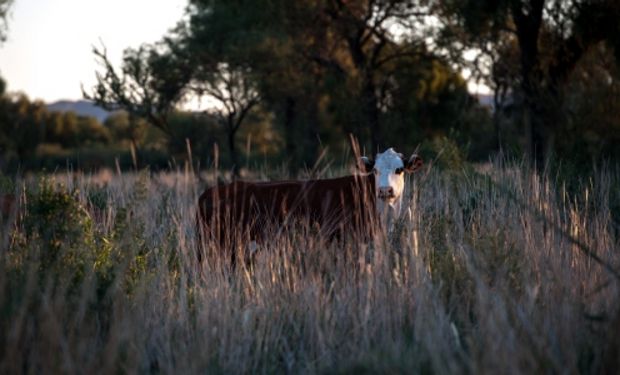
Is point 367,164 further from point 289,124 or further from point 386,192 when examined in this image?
point 289,124

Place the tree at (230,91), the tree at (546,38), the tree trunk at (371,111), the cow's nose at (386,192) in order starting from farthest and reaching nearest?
the tree at (230,91) → the tree trunk at (371,111) → the tree at (546,38) → the cow's nose at (386,192)

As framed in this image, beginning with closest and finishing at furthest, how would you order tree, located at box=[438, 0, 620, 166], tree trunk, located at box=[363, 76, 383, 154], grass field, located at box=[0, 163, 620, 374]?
1. grass field, located at box=[0, 163, 620, 374]
2. tree, located at box=[438, 0, 620, 166]
3. tree trunk, located at box=[363, 76, 383, 154]

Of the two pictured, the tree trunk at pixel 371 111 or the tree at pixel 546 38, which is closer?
the tree at pixel 546 38

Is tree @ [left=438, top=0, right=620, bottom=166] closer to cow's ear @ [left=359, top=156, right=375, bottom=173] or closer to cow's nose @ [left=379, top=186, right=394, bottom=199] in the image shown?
cow's ear @ [left=359, top=156, right=375, bottom=173]

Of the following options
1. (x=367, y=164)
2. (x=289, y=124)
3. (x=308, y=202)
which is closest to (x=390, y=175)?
(x=367, y=164)

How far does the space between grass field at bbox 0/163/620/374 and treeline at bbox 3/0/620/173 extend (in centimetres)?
964

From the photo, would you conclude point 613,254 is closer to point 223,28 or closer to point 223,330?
point 223,330

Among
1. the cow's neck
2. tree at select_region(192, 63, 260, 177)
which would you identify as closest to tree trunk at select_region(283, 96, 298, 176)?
tree at select_region(192, 63, 260, 177)

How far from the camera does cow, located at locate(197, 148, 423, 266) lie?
8180 mm

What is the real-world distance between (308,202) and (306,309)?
2897 mm

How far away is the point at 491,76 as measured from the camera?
27078 millimetres

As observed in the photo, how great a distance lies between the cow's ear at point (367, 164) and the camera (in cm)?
866

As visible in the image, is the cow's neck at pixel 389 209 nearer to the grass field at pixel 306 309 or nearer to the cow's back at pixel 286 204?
the cow's back at pixel 286 204

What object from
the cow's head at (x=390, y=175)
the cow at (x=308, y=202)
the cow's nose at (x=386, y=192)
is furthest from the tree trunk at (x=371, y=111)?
the cow's nose at (x=386, y=192)
